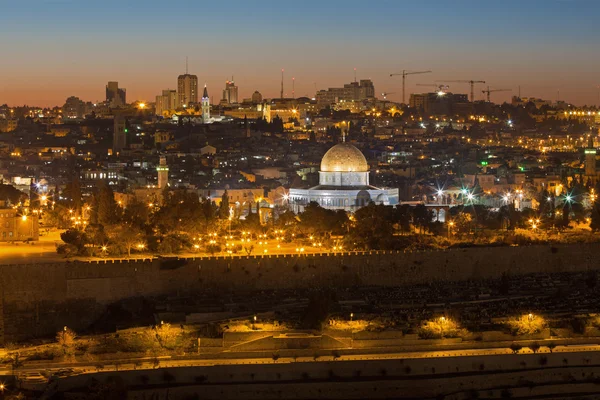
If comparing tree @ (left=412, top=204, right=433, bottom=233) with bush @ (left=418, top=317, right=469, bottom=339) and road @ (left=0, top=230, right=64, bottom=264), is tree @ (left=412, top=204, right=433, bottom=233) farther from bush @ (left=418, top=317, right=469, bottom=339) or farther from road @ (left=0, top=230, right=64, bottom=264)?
bush @ (left=418, top=317, right=469, bottom=339)

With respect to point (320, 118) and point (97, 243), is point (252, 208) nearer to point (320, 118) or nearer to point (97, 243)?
point (97, 243)

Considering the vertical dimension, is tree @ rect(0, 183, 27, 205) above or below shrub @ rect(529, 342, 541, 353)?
above

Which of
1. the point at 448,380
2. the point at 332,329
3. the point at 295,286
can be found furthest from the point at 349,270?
the point at 448,380

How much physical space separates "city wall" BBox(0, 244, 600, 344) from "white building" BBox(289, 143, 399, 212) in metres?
14.2

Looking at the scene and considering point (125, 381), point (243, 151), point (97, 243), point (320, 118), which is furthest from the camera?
point (320, 118)

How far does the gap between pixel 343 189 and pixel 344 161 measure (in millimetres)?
1740

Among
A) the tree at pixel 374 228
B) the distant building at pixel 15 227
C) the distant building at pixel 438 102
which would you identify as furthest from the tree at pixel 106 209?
the distant building at pixel 438 102

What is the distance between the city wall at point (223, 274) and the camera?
34.9 metres

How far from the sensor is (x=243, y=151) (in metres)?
82.8

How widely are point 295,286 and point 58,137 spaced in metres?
58.4

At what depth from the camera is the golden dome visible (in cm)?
5744

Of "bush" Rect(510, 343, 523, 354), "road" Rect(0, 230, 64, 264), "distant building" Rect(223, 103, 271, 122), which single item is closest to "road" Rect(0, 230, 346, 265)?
"road" Rect(0, 230, 64, 264)

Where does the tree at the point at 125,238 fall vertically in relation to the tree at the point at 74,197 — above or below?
below

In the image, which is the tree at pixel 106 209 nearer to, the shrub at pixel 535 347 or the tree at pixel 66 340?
the tree at pixel 66 340
